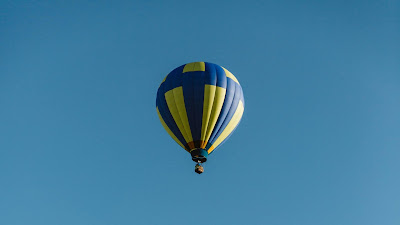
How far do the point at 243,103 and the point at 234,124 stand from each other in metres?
1.49

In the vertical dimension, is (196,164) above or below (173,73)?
below

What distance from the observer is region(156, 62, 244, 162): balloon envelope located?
1923cm

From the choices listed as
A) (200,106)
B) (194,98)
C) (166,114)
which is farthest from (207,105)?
(166,114)

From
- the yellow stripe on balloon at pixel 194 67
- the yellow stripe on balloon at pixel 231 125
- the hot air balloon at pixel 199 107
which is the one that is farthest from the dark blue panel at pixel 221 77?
the yellow stripe on balloon at pixel 231 125

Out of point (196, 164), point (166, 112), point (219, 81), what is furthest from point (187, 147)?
point (219, 81)

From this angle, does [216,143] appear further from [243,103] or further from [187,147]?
[243,103]

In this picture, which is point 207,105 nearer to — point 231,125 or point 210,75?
point 231,125

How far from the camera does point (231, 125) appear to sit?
2041cm

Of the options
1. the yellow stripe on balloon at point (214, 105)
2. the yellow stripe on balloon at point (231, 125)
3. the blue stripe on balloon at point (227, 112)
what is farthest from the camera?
the yellow stripe on balloon at point (231, 125)

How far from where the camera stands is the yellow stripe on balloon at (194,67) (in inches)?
829

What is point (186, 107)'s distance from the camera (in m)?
19.6

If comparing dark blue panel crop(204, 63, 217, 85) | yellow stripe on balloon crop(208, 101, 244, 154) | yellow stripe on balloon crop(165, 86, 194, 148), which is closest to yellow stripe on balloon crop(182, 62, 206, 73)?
dark blue panel crop(204, 63, 217, 85)

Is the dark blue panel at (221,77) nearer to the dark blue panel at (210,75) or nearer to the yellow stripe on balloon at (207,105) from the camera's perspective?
the dark blue panel at (210,75)

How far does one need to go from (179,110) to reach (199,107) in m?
0.96
